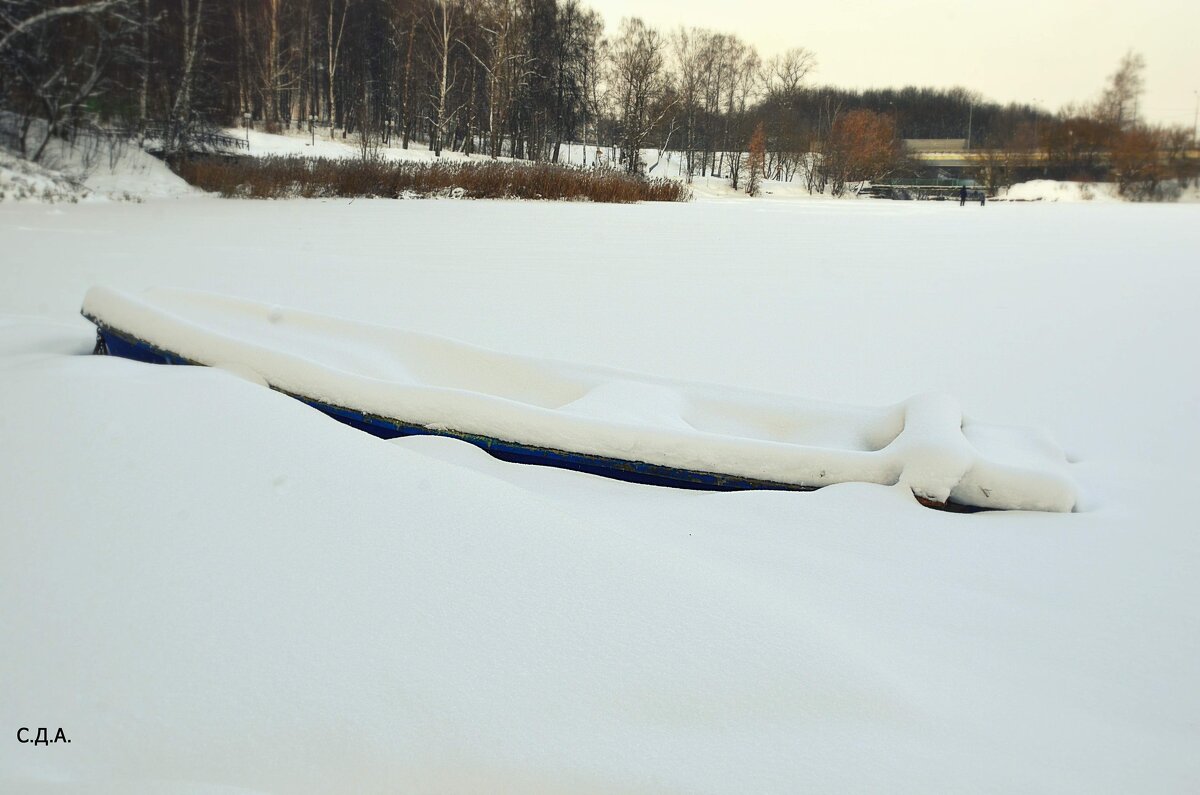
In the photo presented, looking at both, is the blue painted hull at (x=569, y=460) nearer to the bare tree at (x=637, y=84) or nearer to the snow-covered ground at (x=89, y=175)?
the snow-covered ground at (x=89, y=175)

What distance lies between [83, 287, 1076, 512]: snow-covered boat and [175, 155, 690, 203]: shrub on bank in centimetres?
1219

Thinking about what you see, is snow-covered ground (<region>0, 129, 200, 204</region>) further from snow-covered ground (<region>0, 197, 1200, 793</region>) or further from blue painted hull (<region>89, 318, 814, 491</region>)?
blue painted hull (<region>89, 318, 814, 491</region>)

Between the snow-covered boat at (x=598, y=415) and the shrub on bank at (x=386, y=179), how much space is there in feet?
40.0

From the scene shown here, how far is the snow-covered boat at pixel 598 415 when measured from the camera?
2.35 m

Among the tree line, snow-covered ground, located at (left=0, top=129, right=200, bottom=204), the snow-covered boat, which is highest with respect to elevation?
the tree line

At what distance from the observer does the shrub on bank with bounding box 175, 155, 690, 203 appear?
582 inches

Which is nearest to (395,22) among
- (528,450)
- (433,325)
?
(433,325)

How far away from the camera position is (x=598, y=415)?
2639mm

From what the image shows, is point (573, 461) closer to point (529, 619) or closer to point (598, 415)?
point (598, 415)

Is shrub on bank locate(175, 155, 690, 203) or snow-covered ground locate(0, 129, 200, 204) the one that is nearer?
snow-covered ground locate(0, 129, 200, 204)

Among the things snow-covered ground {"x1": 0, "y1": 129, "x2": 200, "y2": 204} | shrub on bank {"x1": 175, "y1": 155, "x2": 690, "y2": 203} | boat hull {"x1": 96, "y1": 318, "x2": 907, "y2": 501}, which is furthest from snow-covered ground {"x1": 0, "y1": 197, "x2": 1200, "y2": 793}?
shrub on bank {"x1": 175, "y1": 155, "x2": 690, "y2": 203}

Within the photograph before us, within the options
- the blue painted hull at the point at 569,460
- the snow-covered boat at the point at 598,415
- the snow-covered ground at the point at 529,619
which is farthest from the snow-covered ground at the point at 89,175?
the blue painted hull at the point at 569,460

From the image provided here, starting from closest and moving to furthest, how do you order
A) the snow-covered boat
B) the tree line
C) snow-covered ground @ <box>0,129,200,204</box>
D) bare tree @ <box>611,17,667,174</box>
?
1. the snow-covered boat
2. snow-covered ground @ <box>0,129,200,204</box>
3. the tree line
4. bare tree @ <box>611,17,667,174</box>

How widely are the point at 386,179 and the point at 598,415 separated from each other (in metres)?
13.9
